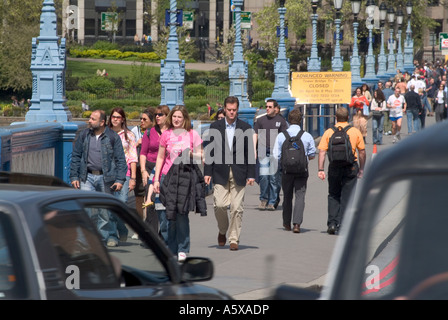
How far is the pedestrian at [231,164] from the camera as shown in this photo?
38.4 feet

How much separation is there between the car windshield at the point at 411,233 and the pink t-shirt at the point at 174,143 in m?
7.48

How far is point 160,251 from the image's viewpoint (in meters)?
4.85

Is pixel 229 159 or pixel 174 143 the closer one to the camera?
pixel 174 143

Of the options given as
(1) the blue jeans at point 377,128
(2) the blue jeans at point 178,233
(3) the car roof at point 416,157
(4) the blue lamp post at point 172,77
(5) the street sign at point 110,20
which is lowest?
(2) the blue jeans at point 178,233

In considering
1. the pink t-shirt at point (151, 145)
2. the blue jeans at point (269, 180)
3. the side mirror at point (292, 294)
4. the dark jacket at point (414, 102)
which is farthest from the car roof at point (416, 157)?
the dark jacket at point (414, 102)

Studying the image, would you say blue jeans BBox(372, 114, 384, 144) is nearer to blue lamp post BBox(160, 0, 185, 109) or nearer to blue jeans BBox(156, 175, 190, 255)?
blue lamp post BBox(160, 0, 185, 109)

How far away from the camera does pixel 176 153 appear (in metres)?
10.6

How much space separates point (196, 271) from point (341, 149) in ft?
27.5

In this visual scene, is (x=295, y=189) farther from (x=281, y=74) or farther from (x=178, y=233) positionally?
(x=281, y=74)

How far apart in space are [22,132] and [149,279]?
686 cm

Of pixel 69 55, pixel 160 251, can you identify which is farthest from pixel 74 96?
pixel 160 251

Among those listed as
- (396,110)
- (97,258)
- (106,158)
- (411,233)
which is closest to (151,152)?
(106,158)

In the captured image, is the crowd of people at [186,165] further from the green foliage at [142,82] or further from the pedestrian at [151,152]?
the green foliage at [142,82]
